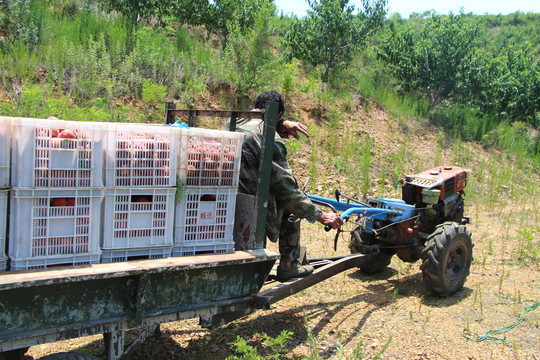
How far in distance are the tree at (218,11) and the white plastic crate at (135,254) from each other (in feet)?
36.7

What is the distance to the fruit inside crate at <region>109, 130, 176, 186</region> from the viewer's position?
293cm

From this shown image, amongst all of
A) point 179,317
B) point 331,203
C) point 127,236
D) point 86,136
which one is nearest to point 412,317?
point 331,203

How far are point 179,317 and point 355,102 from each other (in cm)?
1183

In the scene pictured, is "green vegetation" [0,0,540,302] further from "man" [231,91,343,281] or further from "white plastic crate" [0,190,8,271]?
"white plastic crate" [0,190,8,271]

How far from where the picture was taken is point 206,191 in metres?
3.29

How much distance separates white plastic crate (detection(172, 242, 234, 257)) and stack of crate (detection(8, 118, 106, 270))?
578 millimetres

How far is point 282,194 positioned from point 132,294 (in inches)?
63.6

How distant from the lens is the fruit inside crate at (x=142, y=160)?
2.93 m

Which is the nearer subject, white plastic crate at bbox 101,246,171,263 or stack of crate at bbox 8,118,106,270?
stack of crate at bbox 8,118,106,270

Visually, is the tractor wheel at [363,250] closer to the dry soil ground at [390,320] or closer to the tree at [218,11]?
the dry soil ground at [390,320]

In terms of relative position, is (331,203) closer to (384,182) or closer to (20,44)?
(384,182)

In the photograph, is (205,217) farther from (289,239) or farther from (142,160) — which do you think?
(289,239)

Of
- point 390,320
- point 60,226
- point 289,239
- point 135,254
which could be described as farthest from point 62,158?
point 390,320

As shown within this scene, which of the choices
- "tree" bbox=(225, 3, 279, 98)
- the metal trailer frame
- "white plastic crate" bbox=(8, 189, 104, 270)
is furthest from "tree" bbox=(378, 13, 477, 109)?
"white plastic crate" bbox=(8, 189, 104, 270)
